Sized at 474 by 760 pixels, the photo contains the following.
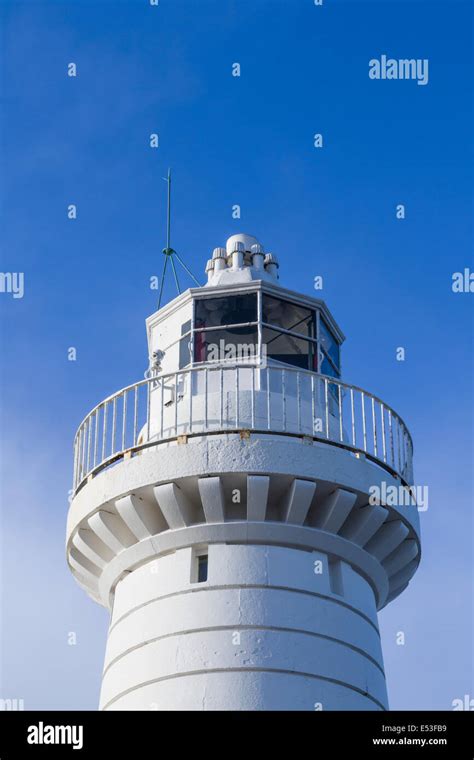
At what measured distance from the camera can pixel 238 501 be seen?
19.8m

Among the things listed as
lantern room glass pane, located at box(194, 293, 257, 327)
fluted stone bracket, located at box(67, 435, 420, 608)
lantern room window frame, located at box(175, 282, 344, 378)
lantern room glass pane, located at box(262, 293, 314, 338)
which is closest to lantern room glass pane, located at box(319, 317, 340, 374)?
lantern room window frame, located at box(175, 282, 344, 378)

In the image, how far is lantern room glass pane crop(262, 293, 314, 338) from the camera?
21891 mm

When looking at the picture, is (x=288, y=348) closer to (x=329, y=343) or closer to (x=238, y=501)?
(x=329, y=343)

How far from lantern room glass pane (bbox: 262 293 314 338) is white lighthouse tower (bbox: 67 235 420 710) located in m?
0.10

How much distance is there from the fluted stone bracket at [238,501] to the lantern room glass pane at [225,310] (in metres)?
2.34

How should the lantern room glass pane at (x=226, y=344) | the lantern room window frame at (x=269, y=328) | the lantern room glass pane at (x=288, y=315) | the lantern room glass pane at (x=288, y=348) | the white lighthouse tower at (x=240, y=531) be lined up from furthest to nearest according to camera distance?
the lantern room glass pane at (x=288, y=315), the lantern room glass pane at (x=288, y=348), the lantern room window frame at (x=269, y=328), the lantern room glass pane at (x=226, y=344), the white lighthouse tower at (x=240, y=531)

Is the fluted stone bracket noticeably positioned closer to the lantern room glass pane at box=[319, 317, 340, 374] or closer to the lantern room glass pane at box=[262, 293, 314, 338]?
the lantern room glass pane at box=[262, 293, 314, 338]

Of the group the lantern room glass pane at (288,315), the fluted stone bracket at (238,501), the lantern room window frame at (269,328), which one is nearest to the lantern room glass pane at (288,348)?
the lantern room window frame at (269,328)

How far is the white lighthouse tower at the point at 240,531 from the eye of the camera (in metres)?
18.9

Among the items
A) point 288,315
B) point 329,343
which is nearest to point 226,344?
point 288,315

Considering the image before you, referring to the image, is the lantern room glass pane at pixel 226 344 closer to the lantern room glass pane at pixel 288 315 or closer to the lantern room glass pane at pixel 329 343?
the lantern room glass pane at pixel 288 315

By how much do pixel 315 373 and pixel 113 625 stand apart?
4.07 meters

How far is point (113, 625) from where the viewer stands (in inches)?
805
